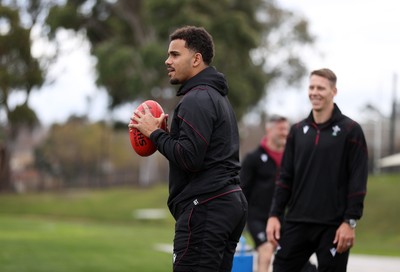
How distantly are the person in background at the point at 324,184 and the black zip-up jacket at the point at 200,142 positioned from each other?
1.60 metres

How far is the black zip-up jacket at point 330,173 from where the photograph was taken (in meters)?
Result: 6.95

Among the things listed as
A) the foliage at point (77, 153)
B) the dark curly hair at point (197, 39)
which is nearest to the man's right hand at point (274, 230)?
the dark curly hair at point (197, 39)

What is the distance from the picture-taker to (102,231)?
2977 cm

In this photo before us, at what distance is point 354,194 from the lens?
22.5 ft

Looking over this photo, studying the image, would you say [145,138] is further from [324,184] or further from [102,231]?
[102,231]

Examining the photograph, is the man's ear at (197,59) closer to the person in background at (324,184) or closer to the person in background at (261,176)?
the person in background at (324,184)

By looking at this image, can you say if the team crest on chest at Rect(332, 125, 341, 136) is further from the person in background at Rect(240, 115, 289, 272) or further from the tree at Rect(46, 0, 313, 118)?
the tree at Rect(46, 0, 313, 118)

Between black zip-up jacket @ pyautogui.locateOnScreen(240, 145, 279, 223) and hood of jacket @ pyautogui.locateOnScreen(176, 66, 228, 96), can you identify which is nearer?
hood of jacket @ pyautogui.locateOnScreen(176, 66, 228, 96)

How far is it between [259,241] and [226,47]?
1464 inches

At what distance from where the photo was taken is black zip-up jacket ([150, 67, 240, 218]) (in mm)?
5336

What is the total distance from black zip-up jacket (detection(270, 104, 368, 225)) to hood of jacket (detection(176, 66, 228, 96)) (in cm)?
168

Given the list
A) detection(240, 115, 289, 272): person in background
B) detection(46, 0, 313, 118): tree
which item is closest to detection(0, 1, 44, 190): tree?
detection(46, 0, 313, 118): tree

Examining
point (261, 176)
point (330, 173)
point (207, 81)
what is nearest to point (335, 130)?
point (330, 173)

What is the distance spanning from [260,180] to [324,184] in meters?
3.54
